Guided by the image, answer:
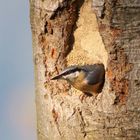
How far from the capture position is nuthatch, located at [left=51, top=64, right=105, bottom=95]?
2.85m

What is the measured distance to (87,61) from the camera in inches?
117

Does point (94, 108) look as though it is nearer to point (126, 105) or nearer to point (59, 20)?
point (126, 105)

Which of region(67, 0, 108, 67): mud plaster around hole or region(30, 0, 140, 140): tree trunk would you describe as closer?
region(30, 0, 140, 140): tree trunk

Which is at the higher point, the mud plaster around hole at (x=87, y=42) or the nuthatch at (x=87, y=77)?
the mud plaster around hole at (x=87, y=42)

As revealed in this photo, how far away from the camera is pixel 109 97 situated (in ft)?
9.25

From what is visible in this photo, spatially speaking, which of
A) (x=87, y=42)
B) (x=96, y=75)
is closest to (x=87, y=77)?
(x=96, y=75)

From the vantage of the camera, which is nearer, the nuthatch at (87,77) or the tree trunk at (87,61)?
the tree trunk at (87,61)

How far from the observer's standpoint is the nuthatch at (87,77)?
2.85 metres

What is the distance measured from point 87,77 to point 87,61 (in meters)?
0.13

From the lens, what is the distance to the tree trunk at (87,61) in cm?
271

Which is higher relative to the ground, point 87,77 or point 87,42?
point 87,42

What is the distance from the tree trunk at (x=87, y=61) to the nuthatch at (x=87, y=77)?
1.2 inches

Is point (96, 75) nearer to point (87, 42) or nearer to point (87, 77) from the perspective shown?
point (87, 77)

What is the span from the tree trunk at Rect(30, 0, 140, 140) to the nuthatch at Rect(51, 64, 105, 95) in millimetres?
29
